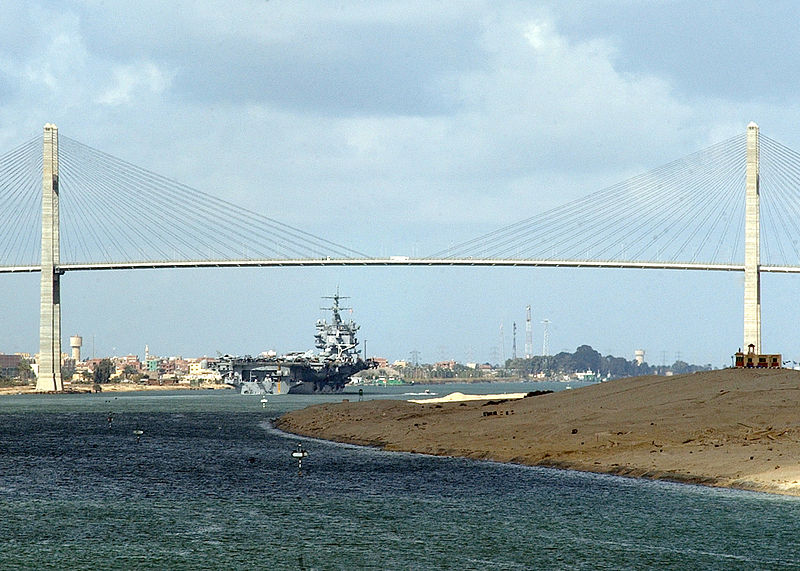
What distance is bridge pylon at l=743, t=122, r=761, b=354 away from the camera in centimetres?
11394

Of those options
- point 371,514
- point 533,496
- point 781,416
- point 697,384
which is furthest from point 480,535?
point 697,384

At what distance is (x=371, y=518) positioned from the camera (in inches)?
1129

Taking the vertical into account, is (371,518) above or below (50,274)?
below

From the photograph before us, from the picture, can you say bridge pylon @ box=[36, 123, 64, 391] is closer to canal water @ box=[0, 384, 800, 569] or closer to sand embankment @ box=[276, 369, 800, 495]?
sand embankment @ box=[276, 369, 800, 495]

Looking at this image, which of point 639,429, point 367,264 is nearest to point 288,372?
point 367,264

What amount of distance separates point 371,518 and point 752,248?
98994 millimetres

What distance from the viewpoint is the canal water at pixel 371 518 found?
2334 cm

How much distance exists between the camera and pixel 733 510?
28922 millimetres

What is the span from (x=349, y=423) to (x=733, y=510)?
126ft

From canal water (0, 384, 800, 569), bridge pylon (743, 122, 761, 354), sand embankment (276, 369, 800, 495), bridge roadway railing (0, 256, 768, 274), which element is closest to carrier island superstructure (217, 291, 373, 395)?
bridge roadway railing (0, 256, 768, 274)

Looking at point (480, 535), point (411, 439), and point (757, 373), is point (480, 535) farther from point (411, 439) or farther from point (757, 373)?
point (757, 373)

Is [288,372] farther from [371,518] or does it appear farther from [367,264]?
[371,518]

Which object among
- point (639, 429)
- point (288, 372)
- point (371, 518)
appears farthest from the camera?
point (288, 372)

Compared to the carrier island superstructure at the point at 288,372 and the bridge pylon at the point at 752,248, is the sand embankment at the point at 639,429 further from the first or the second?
the carrier island superstructure at the point at 288,372
